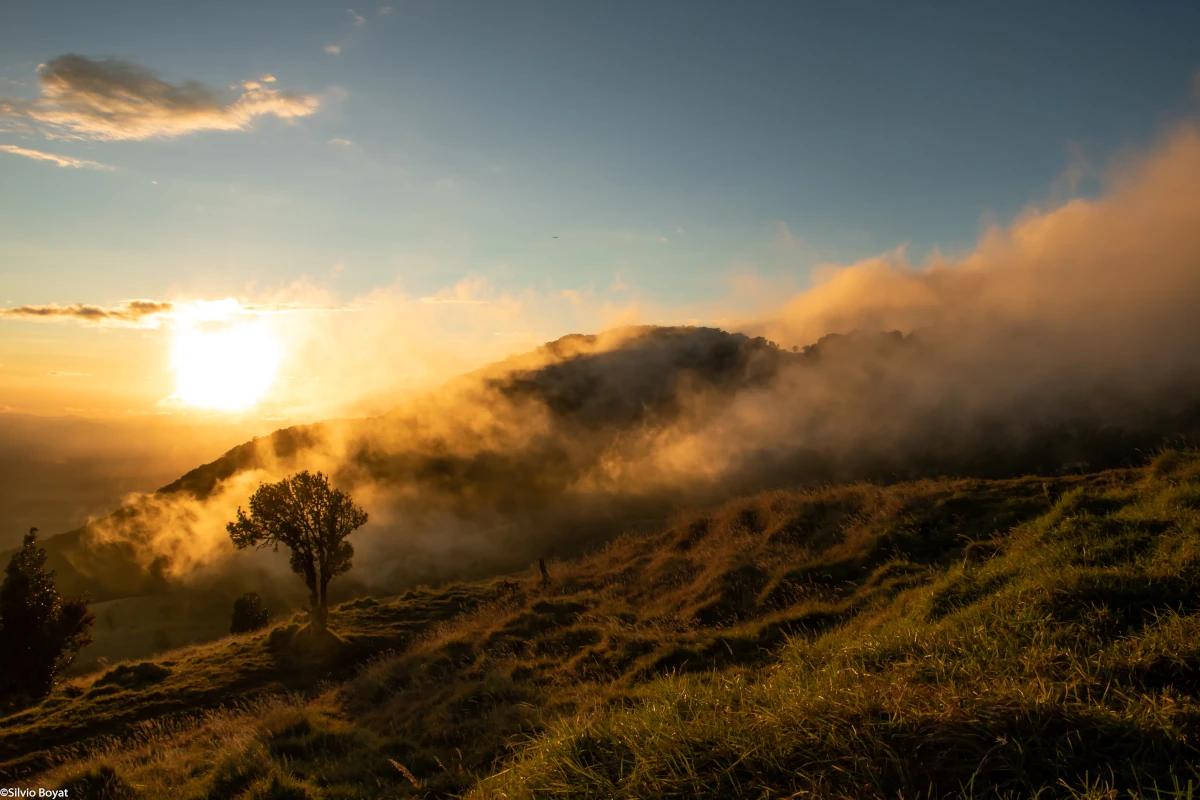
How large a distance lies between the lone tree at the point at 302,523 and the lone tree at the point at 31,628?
52.4 feet

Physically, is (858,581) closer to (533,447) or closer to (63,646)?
(63,646)

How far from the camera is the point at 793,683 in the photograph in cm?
687

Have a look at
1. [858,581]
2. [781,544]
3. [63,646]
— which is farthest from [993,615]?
[63,646]

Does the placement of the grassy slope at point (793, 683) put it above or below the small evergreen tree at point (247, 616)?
above

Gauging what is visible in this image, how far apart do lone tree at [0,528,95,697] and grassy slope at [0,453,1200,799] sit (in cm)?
1673

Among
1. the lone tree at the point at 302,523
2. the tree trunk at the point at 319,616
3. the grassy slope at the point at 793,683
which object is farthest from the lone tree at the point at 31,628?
the tree trunk at the point at 319,616

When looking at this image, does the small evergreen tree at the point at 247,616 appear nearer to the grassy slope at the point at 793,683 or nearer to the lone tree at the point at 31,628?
the lone tree at the point at 31,628

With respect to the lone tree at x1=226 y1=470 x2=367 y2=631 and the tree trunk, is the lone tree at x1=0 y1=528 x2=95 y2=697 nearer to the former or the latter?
the lone tree at x1=226 y1=470 x2=367 y2=631

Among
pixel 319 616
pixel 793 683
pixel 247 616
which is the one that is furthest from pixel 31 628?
pixel 793 683

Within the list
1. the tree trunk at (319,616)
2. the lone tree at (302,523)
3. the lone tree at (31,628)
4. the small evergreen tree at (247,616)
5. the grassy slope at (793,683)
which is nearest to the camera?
the grassy slope at (793,683)

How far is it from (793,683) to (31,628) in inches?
2011

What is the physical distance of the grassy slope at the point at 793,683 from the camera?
4160 mm

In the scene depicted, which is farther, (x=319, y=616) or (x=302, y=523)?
(x=302, y=523)

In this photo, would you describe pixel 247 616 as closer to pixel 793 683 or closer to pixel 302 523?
pixel 302 523
